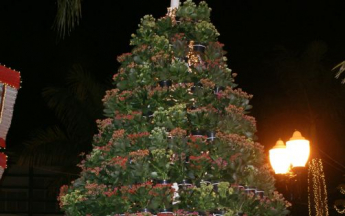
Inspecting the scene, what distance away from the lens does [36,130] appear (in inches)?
768

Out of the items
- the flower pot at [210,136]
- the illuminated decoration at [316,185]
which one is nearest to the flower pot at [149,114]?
the flower pot at [210,136]

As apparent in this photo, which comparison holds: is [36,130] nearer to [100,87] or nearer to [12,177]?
[100,87]

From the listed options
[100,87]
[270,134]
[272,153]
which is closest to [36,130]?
[100,87]

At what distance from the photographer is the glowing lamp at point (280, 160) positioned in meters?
11.3

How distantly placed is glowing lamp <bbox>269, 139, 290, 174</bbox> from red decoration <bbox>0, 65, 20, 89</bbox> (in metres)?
4.64

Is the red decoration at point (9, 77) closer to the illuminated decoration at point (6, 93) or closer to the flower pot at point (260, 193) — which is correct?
the illuminated decoration at point (6, 93)

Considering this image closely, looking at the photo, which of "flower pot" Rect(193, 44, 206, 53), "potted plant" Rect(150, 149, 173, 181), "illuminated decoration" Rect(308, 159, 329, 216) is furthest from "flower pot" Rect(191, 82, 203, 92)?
"illuminated decoration" Rect(308, 159, 329, 216)

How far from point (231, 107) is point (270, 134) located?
43.0 feet

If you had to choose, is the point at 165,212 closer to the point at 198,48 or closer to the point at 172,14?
the point at 198,48

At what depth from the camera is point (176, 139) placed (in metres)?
6.04

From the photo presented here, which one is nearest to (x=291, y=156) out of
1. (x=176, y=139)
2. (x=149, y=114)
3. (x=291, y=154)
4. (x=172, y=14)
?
(x=291, y=154)

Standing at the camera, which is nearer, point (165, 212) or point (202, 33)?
point (165, 212)

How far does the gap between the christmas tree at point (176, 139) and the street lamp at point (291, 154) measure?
4545mm

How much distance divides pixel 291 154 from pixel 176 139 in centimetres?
540
